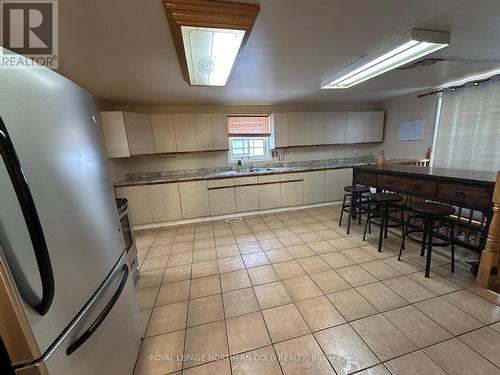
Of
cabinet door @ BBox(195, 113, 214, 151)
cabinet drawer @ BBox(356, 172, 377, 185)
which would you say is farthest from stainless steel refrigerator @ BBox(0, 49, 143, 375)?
cabinet drawer @ BBox(356, 172, 377, 185)

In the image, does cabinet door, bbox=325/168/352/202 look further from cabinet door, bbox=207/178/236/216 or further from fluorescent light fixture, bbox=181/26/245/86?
fluorescent light fixture, bbox=181/26/245/86

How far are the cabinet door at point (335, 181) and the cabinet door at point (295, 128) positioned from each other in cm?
91

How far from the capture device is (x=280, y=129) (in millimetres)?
4219

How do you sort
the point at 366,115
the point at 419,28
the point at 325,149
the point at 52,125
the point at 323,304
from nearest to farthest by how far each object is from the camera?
the point at 52,125 → the point at 419,28 → the point at 323,304 → the point at 366,115 → the point at 325,149

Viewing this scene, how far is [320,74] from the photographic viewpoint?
2508mm

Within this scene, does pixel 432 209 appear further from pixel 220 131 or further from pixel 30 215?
pixel 220 131

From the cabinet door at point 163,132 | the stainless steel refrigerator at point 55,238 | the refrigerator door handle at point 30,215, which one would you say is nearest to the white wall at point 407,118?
the cabinet door at point 163,132

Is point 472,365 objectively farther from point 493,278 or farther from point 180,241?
point 180,241

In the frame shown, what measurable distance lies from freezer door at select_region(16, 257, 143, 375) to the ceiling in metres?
1.54

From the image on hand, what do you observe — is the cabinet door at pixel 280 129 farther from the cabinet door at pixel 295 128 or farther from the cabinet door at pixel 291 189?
the cabinet door at pixel 291 189

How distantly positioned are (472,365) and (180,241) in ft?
10.2

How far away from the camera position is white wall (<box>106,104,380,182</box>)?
12.6 ft

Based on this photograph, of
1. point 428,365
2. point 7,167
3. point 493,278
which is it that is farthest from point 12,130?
point 493,278

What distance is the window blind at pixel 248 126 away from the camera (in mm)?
4230
